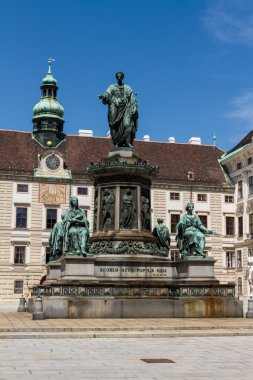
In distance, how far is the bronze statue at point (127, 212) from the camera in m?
24.5

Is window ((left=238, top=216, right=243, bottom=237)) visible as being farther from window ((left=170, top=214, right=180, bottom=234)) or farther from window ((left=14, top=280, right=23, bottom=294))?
window ((left=14, top=280, right=23, bottom=294))

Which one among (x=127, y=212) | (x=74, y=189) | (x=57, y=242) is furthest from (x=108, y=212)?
(x=74, y=189)

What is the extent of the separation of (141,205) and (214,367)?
1435 centimetres

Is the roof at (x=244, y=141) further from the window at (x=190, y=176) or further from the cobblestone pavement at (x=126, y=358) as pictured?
the cobblestone pavement at (x=126, y=358)

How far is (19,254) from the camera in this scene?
213 ft

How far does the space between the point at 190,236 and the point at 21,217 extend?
43849 millimetres

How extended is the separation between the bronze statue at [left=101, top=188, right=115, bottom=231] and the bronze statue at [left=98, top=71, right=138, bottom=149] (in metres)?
2.62

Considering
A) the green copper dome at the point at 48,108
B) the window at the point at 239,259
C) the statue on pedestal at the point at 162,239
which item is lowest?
the statue on pedestal at the point at 162,239

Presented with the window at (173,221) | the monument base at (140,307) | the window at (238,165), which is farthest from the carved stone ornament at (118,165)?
the window at (238,165)

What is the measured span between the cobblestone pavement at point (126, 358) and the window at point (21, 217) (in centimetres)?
5138

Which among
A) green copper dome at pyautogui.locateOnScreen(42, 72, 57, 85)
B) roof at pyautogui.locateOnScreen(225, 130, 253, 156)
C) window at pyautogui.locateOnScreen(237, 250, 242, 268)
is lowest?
window at pyautogui.locateOnScreen(237, 250, 242, 268)

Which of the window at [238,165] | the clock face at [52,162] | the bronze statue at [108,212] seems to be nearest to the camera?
the bronze statue at [108,212]

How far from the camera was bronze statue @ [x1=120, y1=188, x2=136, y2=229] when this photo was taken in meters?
24.5

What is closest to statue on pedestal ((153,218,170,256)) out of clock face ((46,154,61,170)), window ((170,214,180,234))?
clock face ((46,154,61,170))
